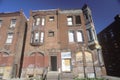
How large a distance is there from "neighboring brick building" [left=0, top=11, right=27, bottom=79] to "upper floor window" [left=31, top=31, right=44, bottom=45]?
11.4ft

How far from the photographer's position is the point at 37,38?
22.8m

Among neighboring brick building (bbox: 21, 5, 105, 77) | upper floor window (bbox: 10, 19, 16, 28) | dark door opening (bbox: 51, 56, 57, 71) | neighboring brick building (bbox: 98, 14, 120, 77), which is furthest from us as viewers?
neighboring brick building (bbox: 98, 14, 120, 77)

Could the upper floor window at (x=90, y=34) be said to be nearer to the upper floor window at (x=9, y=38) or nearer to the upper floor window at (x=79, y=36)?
the upper floor window at (x=79, y=36)

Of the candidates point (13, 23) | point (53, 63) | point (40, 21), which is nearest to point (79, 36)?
point (53, 63)

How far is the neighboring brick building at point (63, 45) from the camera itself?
20.2 meters

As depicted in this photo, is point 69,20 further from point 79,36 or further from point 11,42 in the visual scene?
point 11,42

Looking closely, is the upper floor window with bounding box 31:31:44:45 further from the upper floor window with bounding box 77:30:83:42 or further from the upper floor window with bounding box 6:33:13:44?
the upper floor window with bounding box 77:30:83:42

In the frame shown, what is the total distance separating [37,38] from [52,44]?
317cm

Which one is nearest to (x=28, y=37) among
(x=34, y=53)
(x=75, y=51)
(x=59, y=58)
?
(x=34, y=53)

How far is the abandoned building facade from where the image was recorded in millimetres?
20312

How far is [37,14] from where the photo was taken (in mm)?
25000

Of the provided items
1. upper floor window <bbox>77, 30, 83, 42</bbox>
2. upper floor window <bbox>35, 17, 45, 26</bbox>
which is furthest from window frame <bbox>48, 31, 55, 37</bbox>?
upper floor window <bbox>77, 30, 83, 42</bbox>

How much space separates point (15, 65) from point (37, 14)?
1092cm

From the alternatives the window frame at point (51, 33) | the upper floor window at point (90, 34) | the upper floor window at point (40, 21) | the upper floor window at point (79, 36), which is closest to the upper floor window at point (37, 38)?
the window frame at point (51, 33)
